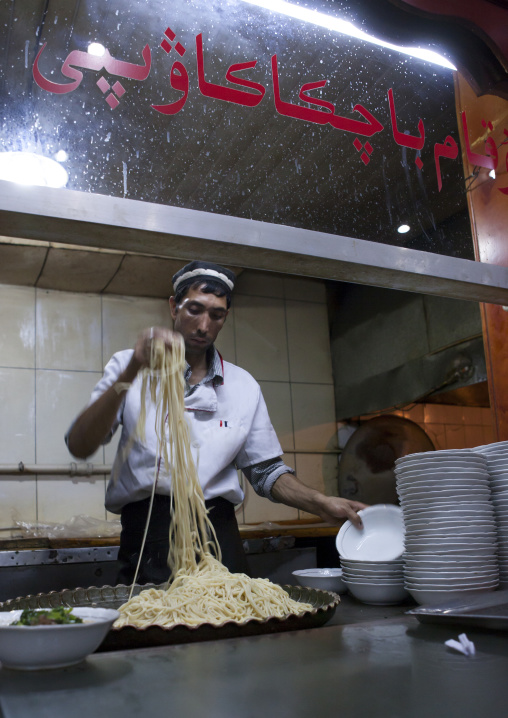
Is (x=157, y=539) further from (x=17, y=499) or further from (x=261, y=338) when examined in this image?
(x=261, y=338)

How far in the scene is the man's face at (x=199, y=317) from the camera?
2.23 m

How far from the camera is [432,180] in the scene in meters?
2.56

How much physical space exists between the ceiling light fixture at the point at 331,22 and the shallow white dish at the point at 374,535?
6.21ft

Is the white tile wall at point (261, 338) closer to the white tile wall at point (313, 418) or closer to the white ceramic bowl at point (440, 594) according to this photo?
the white tile wall at point (313, 418)

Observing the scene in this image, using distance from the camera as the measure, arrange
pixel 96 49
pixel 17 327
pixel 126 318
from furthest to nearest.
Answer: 1. pixel 126 318
2. pixel 17 327
3. pixel 96 49

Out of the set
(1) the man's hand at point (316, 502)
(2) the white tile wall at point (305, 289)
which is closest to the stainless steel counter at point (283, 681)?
(1) the man's hand at point (316, 502)

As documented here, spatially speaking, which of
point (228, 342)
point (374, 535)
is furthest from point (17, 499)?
point (374, 535)

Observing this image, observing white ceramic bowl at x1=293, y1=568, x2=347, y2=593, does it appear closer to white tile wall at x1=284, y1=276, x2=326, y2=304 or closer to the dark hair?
the dark hair

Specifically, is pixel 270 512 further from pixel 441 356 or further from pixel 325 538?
pixel 441 356

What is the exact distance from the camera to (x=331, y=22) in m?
2.41

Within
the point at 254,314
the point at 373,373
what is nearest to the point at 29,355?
the point at 254,314

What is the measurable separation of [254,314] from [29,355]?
224 cm

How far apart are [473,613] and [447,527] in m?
0.35

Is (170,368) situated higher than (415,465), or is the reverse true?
(170,368)
